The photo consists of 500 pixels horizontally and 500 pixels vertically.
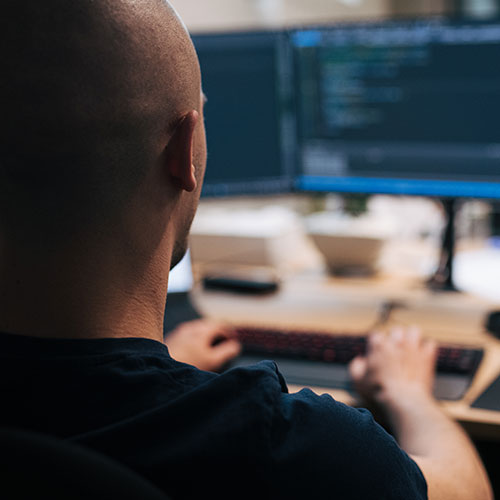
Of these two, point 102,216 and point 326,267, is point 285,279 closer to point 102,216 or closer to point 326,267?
point 326,267

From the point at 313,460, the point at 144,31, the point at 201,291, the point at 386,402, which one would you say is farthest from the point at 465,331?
the point at 144,31

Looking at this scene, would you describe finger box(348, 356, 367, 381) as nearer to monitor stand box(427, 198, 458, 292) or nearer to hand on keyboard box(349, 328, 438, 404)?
hand on keyboard box(349, 328, 438, 404)

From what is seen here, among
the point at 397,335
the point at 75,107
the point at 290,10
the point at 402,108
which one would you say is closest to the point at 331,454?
the point at 75,107

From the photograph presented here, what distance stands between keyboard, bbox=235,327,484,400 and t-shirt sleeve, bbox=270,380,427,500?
1.30 ft

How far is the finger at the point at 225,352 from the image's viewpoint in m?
1.08

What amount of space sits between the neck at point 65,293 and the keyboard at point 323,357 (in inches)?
19.4

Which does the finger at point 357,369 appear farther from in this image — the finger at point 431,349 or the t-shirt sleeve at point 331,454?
the t-shirt sleeve at point 331,454

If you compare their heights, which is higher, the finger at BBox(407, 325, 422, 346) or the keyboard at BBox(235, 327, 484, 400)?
the finger at BBox(407, 325, 422, 346)

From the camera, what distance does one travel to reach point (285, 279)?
4.99 ft

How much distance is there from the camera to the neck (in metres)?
0.54

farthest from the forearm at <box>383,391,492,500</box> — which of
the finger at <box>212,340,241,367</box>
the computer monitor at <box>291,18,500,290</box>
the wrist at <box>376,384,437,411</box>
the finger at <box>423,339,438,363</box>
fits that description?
the computer monitor at <box>291,18,500,290</box>

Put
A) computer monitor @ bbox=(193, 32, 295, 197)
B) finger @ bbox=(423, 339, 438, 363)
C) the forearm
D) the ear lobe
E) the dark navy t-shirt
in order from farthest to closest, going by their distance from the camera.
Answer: computer monitor @ bbox=(193, 32, 295, 197)
finger @ bbox=(423, 339, 438, 363)
the forearm
the ear lobe
the dark navy t-shirt

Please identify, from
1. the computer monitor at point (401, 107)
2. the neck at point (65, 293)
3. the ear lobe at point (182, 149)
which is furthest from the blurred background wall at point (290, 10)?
the neck at point (65, 293)

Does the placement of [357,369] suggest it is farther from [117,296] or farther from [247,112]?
[247,112]
